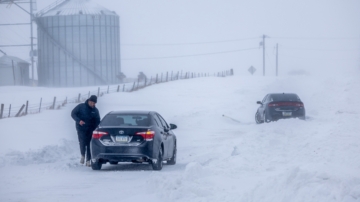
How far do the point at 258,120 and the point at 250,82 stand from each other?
3426 centimetres

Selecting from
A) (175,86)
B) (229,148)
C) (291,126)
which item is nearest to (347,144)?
(229,148)

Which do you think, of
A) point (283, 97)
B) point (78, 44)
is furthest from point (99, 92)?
point (283, 97)

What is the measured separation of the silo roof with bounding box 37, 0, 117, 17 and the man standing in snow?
4778cm

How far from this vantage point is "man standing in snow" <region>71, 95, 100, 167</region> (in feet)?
54.0

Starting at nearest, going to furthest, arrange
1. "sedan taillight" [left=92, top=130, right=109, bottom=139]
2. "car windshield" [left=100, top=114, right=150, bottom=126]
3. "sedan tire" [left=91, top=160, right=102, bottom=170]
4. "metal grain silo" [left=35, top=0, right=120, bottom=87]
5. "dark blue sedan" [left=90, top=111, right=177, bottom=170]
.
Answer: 1. "dark blue sedan" [left=90, top=111, right=177, bottom=170]
2. "sedan taillight" [left=92, top=130, right=109, bottom=139]
3. "sedan tire" [left=91, top=160, right=102, bottom=170]
4. "car windshield" [left=100, top=114, right=150, bottom=126]
5. "metal grain silo" [left=35, top=0, right=120, bottom=87]

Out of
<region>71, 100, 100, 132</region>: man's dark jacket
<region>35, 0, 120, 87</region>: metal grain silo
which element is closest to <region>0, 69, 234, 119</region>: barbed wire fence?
<region>35, 0, 120, 87</region>: metal grain silo

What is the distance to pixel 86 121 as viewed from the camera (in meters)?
16.5

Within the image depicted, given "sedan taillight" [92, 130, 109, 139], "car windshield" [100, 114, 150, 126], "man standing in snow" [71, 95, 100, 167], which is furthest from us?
"man standing in snow" [71, 95, 100, 167]

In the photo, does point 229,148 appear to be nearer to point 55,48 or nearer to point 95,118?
point 95,118

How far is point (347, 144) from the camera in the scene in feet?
60.8

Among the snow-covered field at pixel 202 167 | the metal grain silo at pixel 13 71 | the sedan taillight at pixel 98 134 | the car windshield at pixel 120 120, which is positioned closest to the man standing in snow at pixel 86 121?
the snow-covered field at pixel 202 167

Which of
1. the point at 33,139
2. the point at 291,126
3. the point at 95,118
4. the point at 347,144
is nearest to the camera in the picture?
the point at 95,118

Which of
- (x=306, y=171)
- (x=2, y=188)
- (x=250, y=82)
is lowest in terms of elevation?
(x=250, y=82)

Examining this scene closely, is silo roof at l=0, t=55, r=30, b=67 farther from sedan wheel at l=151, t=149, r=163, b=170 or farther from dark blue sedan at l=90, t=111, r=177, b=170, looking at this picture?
sedan wheel at l=151, t=149, r=163, b=170
